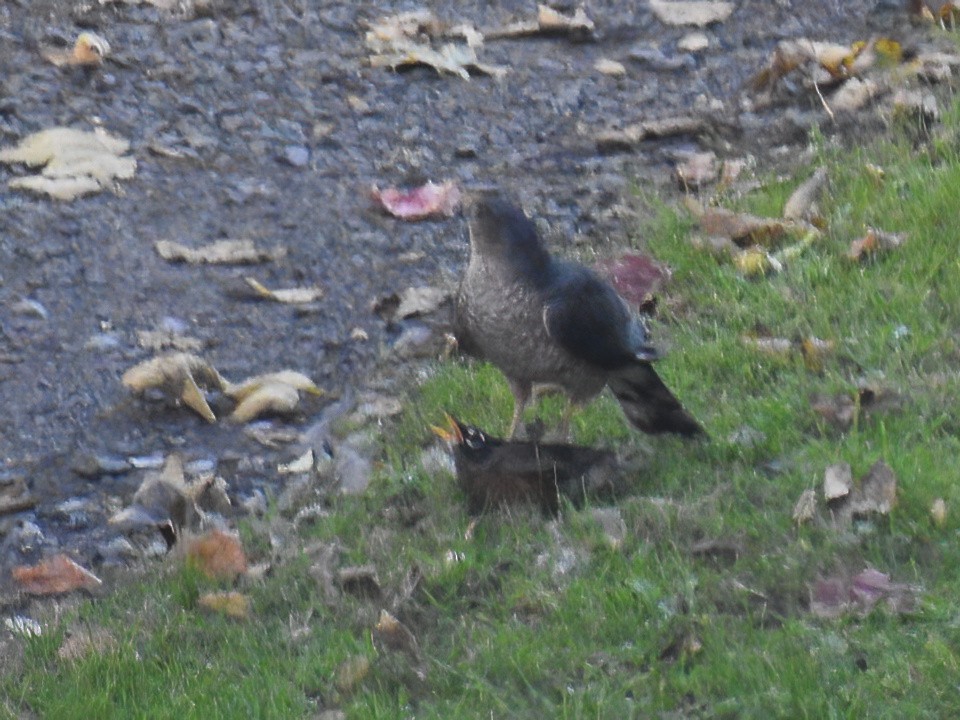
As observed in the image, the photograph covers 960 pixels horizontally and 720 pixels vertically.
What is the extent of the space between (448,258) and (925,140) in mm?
2093

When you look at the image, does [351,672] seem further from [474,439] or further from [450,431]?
[450,431]

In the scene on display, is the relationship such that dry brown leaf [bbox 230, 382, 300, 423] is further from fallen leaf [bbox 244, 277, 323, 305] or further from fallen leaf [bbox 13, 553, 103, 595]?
fallen leaf [bbox 13, 553, 103, 595]

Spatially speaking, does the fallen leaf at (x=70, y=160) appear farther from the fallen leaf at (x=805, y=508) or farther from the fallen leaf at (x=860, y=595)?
the fallen leaf at (x=860, y=595)

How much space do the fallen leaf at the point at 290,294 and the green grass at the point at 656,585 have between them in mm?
1070

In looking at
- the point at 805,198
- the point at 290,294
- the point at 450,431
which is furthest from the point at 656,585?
the point at 290,294

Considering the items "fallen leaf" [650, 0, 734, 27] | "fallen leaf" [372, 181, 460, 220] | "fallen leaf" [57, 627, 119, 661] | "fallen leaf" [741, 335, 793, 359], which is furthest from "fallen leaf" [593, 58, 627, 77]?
"fallen leaf" [57, 627, 119, 661]

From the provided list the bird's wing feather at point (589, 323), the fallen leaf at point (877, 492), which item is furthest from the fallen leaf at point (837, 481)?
the bird's wing feather at point (589, 323)

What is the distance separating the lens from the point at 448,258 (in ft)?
22.2

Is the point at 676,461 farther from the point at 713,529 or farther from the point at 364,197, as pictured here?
the point at 364,197

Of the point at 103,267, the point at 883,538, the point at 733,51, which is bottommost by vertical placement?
the point at 103,267

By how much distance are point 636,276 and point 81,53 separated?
3.48 meters

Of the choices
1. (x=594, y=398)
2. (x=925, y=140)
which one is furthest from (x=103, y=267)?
(x=925, y=140)

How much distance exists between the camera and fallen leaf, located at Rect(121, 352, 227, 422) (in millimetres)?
5891

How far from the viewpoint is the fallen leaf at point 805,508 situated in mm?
4363
